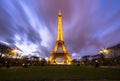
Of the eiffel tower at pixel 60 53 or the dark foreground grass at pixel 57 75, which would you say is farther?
the eiffel tower at pixel 60 53

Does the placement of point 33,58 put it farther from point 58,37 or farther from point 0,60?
point 0,60

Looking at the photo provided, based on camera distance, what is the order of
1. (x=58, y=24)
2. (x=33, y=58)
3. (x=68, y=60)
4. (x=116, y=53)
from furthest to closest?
(x=33, y=58) → (x=58, y=24) → (x=68, y=60) → (x=116, y=53)

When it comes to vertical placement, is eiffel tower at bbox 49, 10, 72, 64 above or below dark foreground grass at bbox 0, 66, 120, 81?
above

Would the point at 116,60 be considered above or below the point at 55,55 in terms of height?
below

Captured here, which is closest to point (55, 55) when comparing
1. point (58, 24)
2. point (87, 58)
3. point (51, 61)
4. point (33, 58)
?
point (51, 61)

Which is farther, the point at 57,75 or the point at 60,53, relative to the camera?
the point at 60,53

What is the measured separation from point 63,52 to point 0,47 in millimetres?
44803

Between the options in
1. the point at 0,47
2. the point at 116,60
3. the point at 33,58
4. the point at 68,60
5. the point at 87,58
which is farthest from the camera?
the point at 87,58

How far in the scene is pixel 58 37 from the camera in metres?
113

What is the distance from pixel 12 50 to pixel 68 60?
32372mm

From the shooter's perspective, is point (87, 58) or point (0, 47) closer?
point (0, 47)

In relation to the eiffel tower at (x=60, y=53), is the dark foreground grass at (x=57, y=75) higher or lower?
lower

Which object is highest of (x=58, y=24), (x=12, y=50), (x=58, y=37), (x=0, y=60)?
(x=58, y=24)

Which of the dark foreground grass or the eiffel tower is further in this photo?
the eiffel tower
